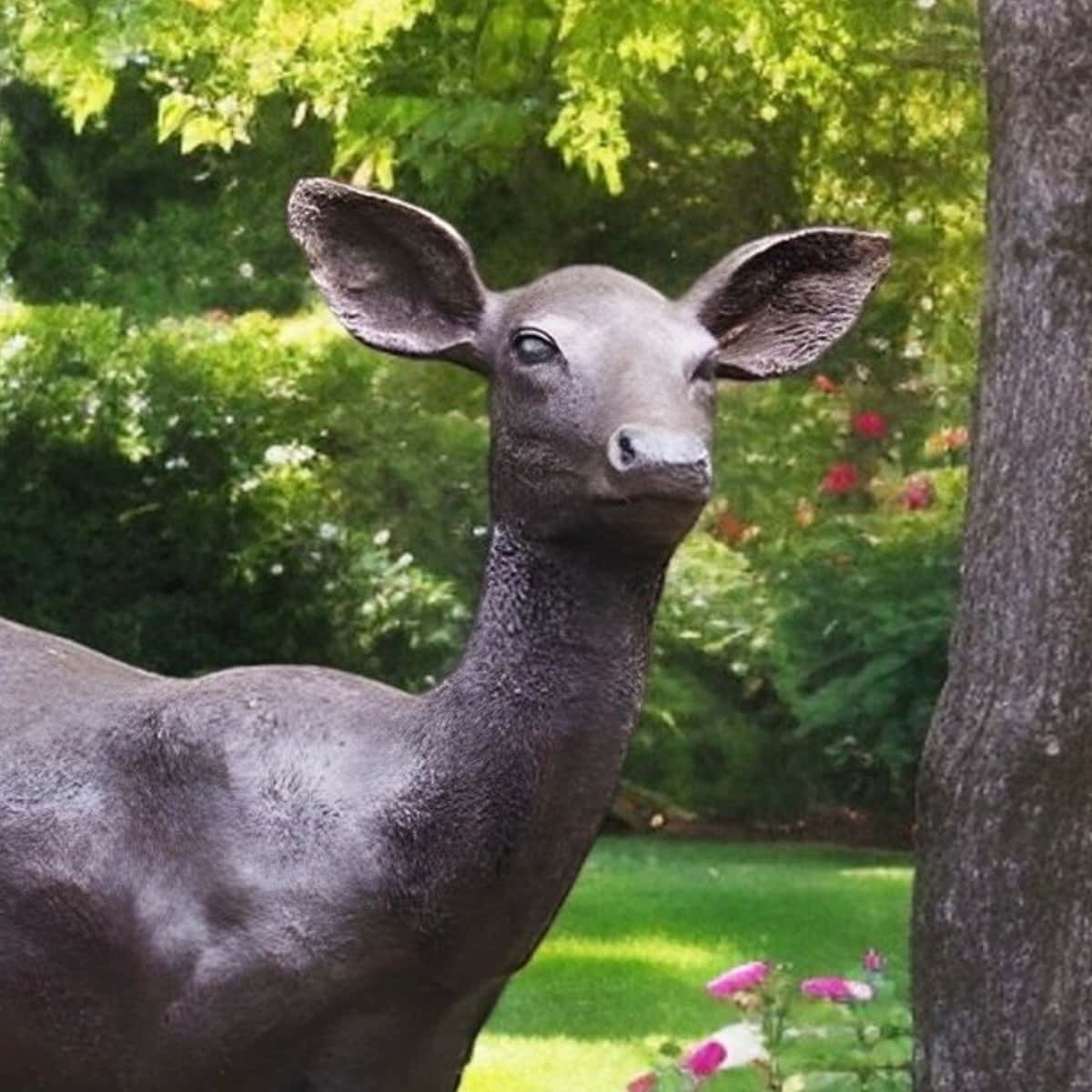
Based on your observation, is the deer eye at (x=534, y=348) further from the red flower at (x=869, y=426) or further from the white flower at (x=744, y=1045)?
the red flower at (x=869, y=426)

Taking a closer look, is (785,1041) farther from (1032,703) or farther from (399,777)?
(399,777)

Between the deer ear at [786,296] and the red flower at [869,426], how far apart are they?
1041 centimetres

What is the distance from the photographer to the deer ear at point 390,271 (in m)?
3.35

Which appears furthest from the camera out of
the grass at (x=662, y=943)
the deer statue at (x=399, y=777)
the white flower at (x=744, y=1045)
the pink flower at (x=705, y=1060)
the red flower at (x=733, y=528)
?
the red flower at (x=733, y=528)

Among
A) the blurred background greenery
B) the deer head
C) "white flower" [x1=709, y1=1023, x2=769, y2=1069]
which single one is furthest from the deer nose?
the blurred background greenery

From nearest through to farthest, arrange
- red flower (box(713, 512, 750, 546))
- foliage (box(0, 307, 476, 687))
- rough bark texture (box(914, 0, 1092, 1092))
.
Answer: rough bark texture (box(914, 0, 1092, 1092)) < foliage (box(0, 307, 476, 687)) < red flower (box(713, 512, 750, 546))

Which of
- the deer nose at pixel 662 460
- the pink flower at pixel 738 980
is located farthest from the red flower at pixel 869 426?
the deer nose at pixel 662 460

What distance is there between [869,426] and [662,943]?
4.65 m

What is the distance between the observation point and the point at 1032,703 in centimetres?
505

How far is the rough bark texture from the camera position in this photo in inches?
199

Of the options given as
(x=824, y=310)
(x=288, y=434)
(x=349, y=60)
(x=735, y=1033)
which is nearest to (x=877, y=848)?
(x=288, y=434)

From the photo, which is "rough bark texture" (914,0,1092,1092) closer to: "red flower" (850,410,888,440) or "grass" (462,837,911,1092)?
"grass" (462,837,911,1092)

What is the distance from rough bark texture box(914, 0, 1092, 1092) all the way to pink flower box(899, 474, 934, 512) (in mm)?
8282

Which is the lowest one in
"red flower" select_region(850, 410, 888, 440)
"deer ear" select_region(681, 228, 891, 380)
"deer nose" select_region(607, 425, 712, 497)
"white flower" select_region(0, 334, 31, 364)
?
"deer nose" select_region(607, 425, 712, 497)
